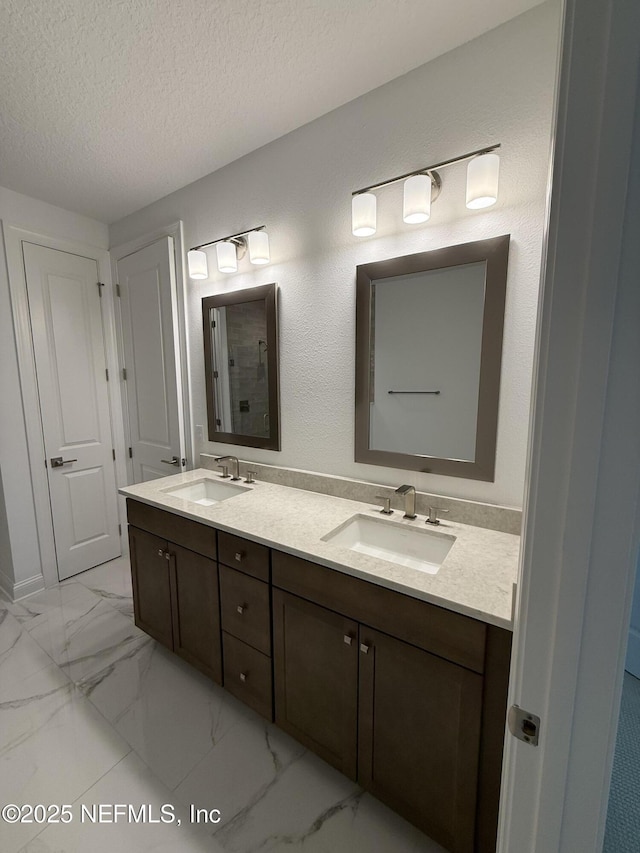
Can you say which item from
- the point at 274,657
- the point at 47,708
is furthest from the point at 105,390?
the point at 274,657

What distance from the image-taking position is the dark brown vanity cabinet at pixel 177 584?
1514 millimetres

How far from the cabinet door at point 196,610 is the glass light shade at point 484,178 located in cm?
166

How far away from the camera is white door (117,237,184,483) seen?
7.39ft

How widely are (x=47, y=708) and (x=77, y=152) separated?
2619mm

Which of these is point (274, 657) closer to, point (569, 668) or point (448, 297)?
point (569, 668)

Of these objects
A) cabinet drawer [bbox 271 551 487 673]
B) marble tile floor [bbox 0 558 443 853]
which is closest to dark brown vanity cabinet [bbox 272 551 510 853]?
cabinet drawer [bbox 271 551 487 673]

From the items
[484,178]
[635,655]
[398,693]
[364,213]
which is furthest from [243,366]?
[635,655]

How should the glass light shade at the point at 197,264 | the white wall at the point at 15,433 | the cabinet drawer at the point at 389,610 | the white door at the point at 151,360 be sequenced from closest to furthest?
the cabinet drawer at the point at 389,610 < the glass light shade at the point at 197,264 < the white wall at the point at 15,433 < the white door at the point at 151,360

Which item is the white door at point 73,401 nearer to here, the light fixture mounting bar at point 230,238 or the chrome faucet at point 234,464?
the light fixture mounting bar at point 230,238

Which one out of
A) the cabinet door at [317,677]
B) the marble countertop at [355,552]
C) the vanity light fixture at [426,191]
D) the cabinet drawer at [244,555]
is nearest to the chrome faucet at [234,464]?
the marble countertop at [355,552]

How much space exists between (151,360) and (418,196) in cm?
191

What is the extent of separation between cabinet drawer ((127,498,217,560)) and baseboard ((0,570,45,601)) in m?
1.19

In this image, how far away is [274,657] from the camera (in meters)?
1.32

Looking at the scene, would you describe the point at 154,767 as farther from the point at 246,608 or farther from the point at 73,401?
the point at 73,401
